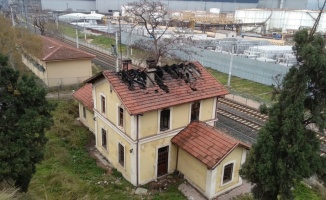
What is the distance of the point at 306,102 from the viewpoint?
1147 centimetres

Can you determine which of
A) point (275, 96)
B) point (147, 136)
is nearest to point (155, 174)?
point (147, 136)

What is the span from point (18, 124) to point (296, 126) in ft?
35.5

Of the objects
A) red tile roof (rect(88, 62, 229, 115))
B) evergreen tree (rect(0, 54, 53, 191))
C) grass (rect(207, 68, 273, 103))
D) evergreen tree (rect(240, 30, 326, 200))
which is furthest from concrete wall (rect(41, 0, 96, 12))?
evergreen tree (rect(240, 30, 326, 200))

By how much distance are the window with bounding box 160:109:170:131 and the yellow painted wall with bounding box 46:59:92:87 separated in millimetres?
20640

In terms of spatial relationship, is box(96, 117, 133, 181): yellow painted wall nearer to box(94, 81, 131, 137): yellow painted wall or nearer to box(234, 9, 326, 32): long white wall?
box(94, 81, 131, 137): yellow painted wall

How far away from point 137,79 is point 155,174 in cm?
599

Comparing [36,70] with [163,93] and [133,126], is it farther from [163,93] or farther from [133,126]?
[133,126]

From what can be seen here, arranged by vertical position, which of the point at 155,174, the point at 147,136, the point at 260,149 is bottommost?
the point at 155,174

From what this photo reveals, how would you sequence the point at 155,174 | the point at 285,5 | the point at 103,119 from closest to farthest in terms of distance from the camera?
the point at 155,174 < the point at 103,119 < the point at 285,5

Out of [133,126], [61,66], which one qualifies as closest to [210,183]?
[133,126]

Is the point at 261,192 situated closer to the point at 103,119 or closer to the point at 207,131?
the point at 207,131

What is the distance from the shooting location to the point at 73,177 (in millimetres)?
17906

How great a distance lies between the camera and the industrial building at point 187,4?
135625 mm

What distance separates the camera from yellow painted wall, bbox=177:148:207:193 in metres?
17.0
